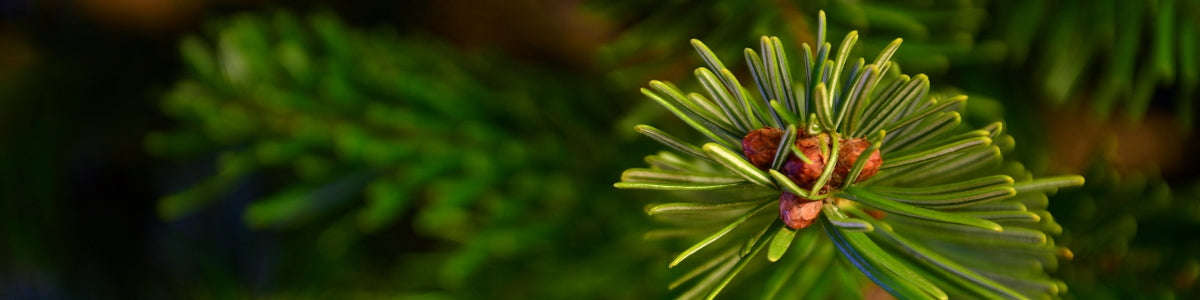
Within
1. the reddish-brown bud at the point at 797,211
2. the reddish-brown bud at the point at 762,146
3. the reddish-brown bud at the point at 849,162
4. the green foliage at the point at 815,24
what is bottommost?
the reddish-brown bud at the point at 797,211

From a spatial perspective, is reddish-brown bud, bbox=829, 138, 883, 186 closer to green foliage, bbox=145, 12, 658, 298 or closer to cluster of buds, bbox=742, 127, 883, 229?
cluster of buds, bbox=742, 127, 883, 229

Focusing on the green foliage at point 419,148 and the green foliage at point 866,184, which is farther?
the green foliage at point 419,148

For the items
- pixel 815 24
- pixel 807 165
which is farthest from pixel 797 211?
pixel 815 24

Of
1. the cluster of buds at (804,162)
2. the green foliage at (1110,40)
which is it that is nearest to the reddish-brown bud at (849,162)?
the cluster of buds at (804,162)

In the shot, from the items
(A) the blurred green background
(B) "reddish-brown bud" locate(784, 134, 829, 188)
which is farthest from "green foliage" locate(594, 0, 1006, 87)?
(B) "reddish-brown bud" locate(784, 134, 829, 188)

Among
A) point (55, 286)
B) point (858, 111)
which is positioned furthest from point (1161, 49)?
point (55, 286)

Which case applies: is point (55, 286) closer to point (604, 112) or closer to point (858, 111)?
point (604, 112)

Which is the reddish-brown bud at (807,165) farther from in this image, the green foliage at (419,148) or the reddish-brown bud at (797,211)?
the green foliage at (419,148)
